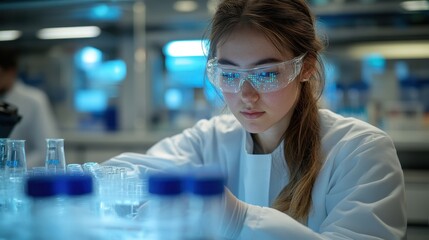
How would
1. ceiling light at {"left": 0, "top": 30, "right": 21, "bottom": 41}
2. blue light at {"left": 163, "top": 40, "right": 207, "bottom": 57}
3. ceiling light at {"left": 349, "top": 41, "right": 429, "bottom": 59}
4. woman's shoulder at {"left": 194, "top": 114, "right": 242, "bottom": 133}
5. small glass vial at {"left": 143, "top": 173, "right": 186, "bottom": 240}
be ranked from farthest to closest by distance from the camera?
ceiling light at {"left": 0, "top": 30, "right": 21, "bottom": 41} < blue light at {"left": 163, "top": 40, "right": 207, "bottom": 57} < ceiling light at {"left": 349, "top": 41, "right": 429, "bottom": 59} < woman's shoulder at {"left": 194, "top": 114, "right": 242, "bottom": 133} < small glass vial at {"left": 143, "top": 173, "right": 186, "bottom": 240}

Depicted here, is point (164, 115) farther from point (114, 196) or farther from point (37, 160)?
point (114, 196)

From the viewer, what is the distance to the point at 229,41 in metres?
1.41

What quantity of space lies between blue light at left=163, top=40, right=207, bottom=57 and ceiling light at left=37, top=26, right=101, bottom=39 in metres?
0.85

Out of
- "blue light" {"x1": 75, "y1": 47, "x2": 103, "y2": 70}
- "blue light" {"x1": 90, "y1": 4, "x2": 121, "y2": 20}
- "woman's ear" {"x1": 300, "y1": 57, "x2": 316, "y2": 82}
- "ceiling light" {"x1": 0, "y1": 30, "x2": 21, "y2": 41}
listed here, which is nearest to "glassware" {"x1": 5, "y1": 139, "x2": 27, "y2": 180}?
"woman's ear" {"x1": 300, "y1": 57, "x2": 316, "y2": 82}

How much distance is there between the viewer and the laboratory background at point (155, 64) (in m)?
4.41

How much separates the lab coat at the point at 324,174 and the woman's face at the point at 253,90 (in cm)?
18

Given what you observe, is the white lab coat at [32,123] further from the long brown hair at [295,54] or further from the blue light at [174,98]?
the long brown hair at [295,54]

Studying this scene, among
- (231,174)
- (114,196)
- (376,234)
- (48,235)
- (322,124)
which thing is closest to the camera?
(48,235)

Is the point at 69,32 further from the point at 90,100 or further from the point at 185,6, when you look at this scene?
the point at 185,6

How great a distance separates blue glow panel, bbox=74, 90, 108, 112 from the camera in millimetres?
5538

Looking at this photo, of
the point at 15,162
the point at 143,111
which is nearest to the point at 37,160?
the point at 143,111

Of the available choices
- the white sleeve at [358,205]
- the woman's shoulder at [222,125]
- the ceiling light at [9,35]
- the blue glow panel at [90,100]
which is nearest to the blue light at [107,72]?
the blue glow panel at [90,100]

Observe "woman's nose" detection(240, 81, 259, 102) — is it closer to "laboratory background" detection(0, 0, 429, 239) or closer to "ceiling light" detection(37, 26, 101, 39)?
"laboratory background" detection(0, 0, 429, 239)

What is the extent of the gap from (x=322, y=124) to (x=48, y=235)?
1050 millimetres
